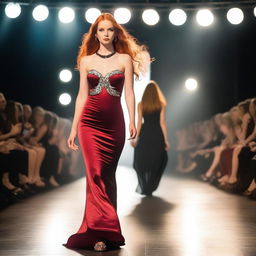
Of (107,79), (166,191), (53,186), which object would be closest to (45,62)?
(53,186)

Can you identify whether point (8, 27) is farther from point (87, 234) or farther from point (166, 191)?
point (87, 234)

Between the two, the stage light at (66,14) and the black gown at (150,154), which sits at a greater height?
the stage light at (66,14)

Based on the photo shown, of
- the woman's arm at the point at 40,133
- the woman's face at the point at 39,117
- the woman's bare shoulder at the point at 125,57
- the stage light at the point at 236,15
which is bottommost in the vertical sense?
the woman's arm at the point at 40,133

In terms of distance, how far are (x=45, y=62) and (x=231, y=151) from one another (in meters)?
4.22

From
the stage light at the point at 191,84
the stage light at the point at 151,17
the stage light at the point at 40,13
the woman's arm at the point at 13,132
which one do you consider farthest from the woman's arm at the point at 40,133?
the stage light at the point at 191,84

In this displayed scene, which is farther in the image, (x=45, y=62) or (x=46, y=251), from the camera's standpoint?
(x=45, y=62)

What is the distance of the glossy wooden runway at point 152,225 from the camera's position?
327cm

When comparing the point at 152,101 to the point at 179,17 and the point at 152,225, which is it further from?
the point at 152,225

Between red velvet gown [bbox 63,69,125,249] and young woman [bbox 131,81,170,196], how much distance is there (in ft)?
11.6

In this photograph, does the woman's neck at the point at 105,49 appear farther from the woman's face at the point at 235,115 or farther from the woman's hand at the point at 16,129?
the woman's face at the point at 235,115

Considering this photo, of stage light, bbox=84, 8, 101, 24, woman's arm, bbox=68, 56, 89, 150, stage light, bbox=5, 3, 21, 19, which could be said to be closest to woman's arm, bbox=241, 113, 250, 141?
stage light, bbox=84, 8, 101, 24

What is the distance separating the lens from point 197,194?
287 inches

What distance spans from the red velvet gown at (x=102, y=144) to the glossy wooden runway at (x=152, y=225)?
0.76 ft

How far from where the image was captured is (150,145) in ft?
23.8
